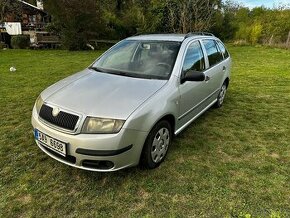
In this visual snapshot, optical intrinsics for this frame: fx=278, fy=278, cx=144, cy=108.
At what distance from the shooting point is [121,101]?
2.91 metres

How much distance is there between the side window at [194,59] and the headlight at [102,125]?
1.37 meters

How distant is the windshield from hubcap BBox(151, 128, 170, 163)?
0.69m

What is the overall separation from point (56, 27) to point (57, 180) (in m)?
16.5

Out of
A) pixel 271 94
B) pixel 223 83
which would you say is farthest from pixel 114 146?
pixel 271 94

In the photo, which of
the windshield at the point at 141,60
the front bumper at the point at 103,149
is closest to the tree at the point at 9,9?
the windshield at the point at 141,60

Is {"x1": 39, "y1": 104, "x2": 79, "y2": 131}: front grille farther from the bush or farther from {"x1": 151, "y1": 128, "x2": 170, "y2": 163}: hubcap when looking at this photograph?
the bush

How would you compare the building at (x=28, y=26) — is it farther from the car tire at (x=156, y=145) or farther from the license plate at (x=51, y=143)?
the car tire at (x=156, y=145)

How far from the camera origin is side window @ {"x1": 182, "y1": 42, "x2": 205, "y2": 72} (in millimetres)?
3760

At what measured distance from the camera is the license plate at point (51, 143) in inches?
110

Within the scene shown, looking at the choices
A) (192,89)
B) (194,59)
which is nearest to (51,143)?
(192,89)

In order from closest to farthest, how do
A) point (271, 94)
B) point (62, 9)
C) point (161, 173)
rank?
1. point (161, 173)
2. point (271, 94)
3. point (62, 9)

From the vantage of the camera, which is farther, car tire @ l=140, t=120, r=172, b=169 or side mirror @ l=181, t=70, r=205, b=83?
side mirror @ l=181, t=70, r=205, b=83

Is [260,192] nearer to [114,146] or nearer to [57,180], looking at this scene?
[114,146]

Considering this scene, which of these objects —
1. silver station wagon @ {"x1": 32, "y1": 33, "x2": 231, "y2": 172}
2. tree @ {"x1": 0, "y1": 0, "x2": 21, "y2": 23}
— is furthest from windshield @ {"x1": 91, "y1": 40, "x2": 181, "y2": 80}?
tree @ {"x1": 0, "y1": 0, "x2": 21, "y2": 23}
